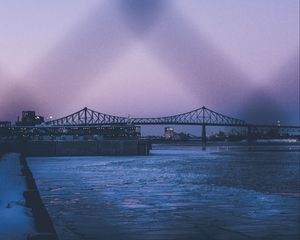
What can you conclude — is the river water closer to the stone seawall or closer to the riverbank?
the riverbank

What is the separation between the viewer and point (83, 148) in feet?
226

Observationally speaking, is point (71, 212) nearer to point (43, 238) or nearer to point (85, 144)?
point (43, 238)

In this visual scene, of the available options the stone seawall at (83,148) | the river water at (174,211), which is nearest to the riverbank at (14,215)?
the river water at (174,211)

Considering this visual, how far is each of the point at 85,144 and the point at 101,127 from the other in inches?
2395

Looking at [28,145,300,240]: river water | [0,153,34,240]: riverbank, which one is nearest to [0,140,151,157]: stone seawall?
[28,145,300,240]: river water

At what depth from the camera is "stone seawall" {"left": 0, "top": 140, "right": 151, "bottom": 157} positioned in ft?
215

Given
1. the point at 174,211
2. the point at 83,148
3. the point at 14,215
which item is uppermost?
the point at 83,148

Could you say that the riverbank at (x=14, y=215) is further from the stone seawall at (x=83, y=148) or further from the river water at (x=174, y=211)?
the stone seawall at (x=83, y=148)

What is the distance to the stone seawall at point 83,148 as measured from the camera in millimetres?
65500

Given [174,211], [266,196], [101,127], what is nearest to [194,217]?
[174,211]

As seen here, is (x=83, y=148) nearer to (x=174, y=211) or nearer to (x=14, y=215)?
(x=174, y=211)

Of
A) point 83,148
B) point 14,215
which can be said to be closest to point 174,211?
point 14,215

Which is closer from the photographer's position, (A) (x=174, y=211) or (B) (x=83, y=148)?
(A) (x=174, y=211)

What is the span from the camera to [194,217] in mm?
11820
